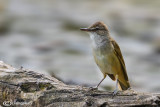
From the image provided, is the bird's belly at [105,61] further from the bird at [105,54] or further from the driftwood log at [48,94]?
the driftwood log at [48,94]

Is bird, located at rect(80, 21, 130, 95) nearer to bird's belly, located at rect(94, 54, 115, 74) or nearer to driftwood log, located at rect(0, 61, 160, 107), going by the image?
bird's belly, located at rect(94, 54, 115, 74)

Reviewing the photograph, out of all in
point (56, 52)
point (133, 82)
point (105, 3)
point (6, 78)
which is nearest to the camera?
point (6, 78)

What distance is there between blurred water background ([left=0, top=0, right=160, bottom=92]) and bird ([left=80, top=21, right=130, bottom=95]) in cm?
259

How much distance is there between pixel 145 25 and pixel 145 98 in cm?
948

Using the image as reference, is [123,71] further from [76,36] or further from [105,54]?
[76,36]

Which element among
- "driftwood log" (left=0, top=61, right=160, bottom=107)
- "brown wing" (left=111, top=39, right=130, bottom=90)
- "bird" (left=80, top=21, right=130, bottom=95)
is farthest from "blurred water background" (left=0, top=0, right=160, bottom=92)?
"driftwood log" (left=0, top=61, right=160, bottom=107)

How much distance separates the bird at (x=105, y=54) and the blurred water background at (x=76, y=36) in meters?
2.59

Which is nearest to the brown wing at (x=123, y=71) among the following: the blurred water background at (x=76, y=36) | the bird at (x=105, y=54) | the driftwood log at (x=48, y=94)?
the bird at (x=105, y=54)

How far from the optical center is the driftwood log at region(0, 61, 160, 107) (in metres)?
5.20

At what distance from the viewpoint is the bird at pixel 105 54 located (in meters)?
6.20

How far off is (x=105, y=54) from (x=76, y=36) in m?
6.87

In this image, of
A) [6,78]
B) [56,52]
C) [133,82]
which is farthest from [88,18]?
[6,78]

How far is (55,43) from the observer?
41.5ft

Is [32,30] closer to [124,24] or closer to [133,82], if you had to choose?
[124,24]
